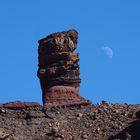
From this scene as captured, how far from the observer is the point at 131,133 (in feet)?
169

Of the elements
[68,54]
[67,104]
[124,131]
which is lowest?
[124,131]

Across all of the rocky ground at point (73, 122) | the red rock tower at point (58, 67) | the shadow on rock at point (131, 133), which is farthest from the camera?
the red rock tower at point (58, 67)

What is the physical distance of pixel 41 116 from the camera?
5688cm

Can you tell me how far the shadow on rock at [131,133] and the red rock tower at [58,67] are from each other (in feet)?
26.9

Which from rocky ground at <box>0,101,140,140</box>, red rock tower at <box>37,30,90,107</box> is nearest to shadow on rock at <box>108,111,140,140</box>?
rocky ground at <box>0,101,140,140</box>

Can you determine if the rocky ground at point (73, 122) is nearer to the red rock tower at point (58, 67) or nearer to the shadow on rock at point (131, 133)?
the shadow on rock at point (131, 133)

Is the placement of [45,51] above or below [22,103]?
above

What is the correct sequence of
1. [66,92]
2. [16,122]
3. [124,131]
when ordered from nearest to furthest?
[124,131] < [16,122] < [66,92]

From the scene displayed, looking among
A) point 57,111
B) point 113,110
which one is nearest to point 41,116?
point 57,111

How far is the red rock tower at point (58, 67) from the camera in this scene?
60638mm

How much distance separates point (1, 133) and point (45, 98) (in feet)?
26.4

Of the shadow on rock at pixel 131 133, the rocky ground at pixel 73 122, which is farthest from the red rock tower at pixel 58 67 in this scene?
the shadow on rock at pixel 131 133

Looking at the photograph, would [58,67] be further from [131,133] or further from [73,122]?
[131,133]

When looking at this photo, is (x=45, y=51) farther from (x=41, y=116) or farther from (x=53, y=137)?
(x=53, y=137)
